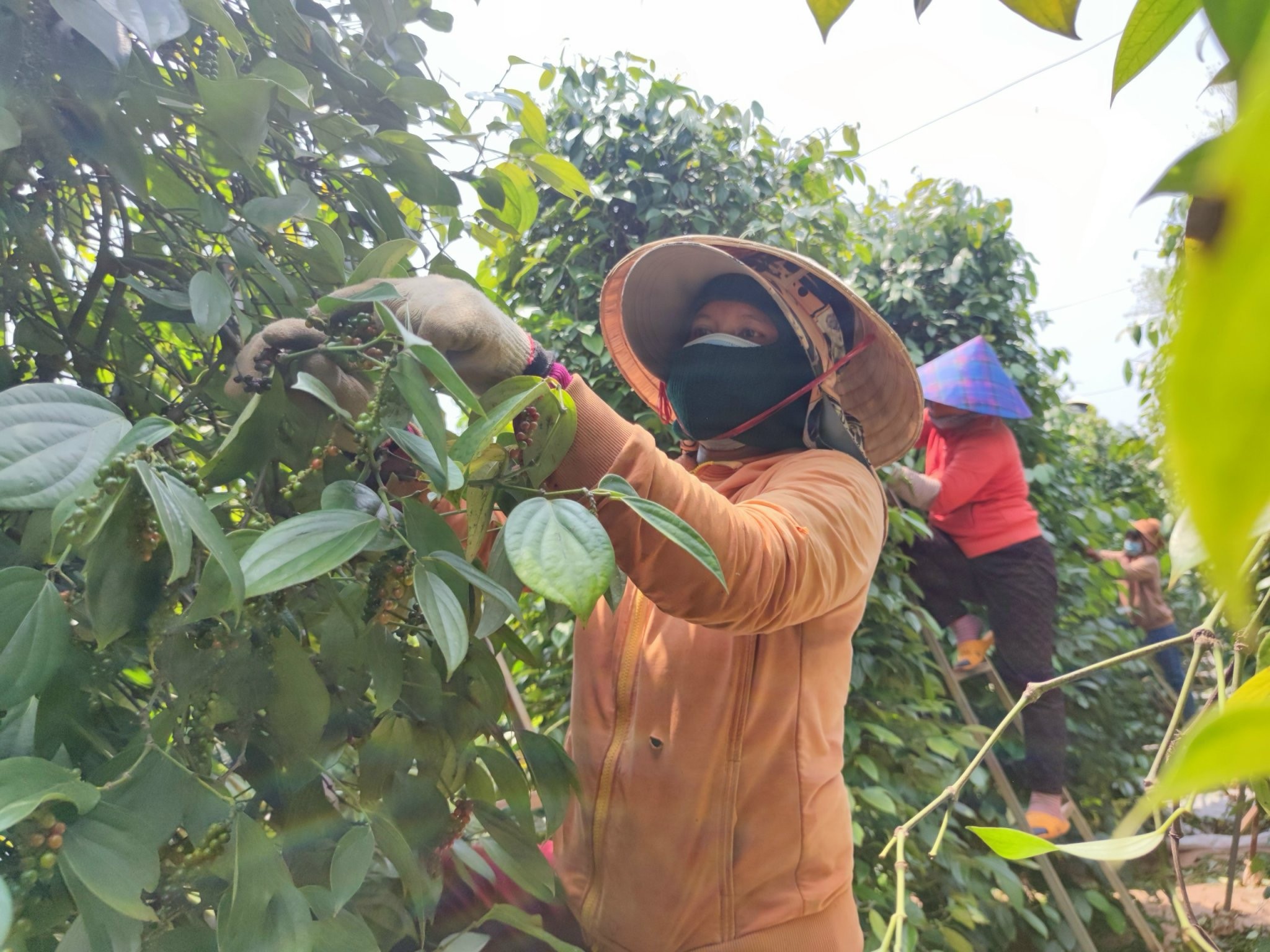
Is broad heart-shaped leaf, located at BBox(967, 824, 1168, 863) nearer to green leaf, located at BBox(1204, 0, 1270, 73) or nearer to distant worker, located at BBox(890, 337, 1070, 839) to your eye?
green leaf, located at BBox(1204, 0, 1270, 73)

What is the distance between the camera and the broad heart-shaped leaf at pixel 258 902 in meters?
0.45

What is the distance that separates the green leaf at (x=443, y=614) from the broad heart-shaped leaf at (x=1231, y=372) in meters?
0.40

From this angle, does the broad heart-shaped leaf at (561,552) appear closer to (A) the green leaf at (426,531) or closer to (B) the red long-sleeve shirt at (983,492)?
(A) the green leaf at (426,531)

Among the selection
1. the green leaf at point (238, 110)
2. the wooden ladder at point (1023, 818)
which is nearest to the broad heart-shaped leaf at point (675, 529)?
the green leaf at point (238, 110)

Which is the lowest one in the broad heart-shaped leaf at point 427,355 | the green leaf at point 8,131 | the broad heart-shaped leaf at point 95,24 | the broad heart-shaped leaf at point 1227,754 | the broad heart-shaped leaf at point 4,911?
the broad heart-shaped leaf at point 4,911

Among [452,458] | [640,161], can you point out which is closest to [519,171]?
[452,458]

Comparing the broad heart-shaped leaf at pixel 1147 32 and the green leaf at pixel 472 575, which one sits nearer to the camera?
the broad heart-shaped leaf at pixel 1147 32

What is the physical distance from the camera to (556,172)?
916 millimetres

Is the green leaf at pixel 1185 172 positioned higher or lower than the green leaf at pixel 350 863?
higher

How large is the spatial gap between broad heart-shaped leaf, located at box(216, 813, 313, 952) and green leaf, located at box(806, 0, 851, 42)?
472 millimetres

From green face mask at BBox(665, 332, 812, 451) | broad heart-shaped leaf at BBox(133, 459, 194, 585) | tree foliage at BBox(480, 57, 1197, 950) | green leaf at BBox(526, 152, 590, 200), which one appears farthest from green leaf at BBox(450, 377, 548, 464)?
tree foliage at BBox(480, 57, 1197, 950)

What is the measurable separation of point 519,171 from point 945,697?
174 cm

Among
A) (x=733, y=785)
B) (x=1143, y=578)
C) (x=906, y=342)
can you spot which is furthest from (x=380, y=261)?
(x=1143, y=578)

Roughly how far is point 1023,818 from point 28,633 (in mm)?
2105
